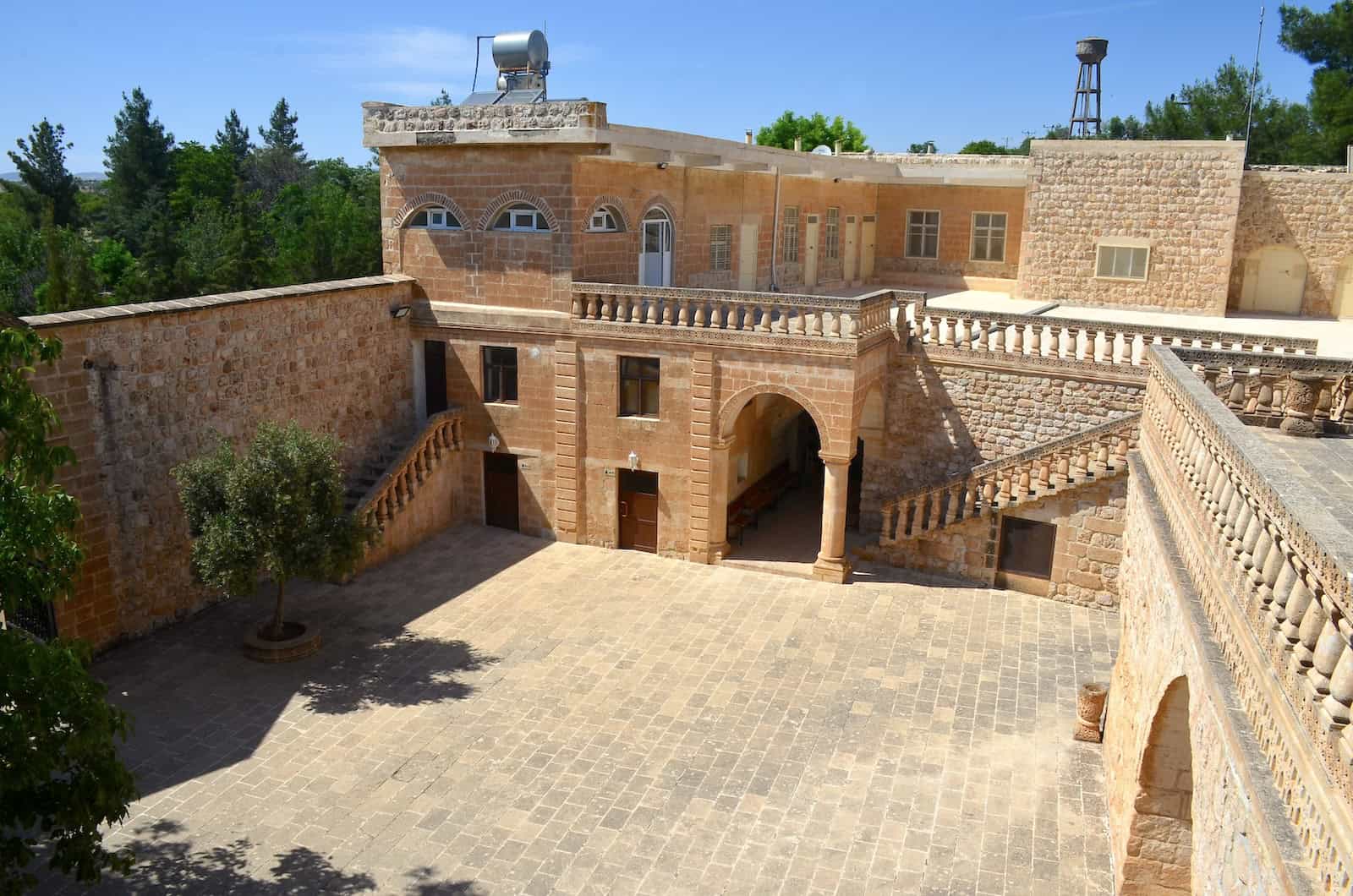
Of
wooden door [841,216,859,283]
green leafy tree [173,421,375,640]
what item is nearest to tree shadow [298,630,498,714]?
green leafy tree [173,421,375,640]

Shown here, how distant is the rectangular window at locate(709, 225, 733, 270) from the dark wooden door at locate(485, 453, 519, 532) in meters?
6.30

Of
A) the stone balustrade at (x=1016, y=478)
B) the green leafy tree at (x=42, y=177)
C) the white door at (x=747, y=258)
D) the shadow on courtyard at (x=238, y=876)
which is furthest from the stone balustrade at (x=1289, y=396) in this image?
the green leafy tree at (x=42, y=177)

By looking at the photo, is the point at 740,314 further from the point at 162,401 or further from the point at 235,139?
the point at 235,139

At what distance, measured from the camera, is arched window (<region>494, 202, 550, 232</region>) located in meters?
19.0

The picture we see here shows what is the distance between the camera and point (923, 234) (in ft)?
96.6

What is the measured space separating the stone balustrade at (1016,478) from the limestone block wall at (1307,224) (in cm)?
1108

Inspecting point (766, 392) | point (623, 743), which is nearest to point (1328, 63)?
point (766, 392)

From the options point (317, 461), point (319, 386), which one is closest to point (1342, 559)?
point (317, 461)

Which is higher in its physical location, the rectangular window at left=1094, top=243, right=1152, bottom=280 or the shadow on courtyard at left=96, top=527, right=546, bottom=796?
the rectangular window at left=1094, top=243, right=1152, bottom=280

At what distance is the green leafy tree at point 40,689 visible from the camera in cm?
699

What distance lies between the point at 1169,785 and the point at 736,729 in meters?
5.35

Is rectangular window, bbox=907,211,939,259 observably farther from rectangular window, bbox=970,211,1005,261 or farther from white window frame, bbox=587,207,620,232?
white window frame, bbox=587,207,620,232

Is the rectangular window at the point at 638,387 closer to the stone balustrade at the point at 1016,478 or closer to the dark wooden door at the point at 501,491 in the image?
the dark wooden door at the point at 501,491

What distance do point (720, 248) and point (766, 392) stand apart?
5.88 metres
